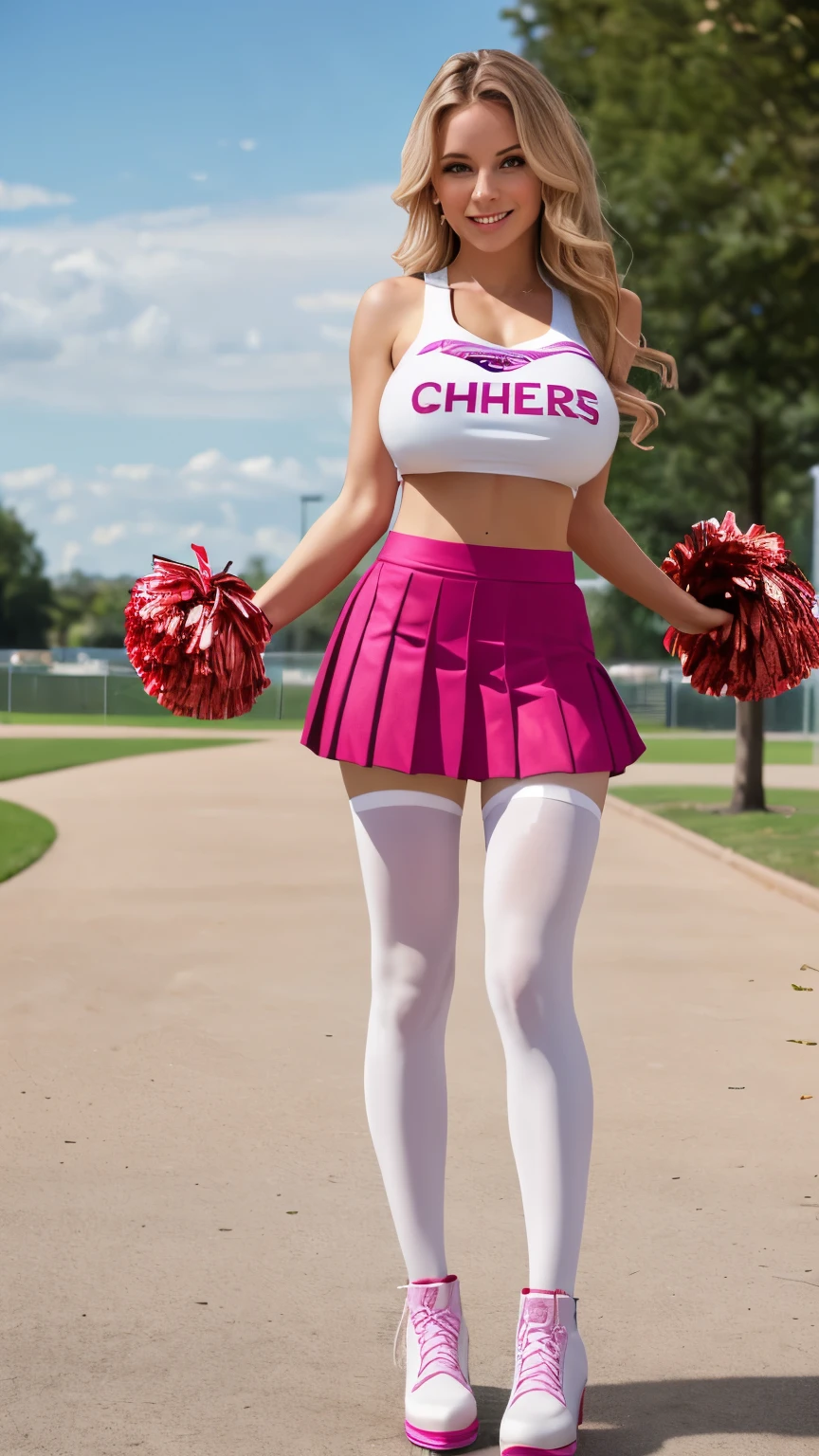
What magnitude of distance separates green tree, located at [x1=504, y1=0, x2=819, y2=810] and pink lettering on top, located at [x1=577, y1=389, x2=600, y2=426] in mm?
11139

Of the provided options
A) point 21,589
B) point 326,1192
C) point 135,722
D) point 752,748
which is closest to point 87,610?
point 21,589

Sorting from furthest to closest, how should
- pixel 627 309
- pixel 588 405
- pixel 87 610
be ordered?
pixel 87 610, pixel 627 309, pixel 588 405

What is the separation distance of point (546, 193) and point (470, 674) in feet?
2.92

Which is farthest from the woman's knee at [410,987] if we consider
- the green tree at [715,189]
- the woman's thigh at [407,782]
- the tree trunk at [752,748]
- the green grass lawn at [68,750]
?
the green grass lawn at [68,750]

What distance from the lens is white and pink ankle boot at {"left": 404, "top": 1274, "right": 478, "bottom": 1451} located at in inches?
111

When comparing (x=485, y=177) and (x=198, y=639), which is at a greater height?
(x=485, y=177)

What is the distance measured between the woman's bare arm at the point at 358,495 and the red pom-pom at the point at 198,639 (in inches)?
2.3

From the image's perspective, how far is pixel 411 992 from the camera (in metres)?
2.93

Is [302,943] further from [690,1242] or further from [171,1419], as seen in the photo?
[171,1419]

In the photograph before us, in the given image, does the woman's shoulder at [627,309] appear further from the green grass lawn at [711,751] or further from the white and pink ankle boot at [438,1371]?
the green grass lawn at [711,751]

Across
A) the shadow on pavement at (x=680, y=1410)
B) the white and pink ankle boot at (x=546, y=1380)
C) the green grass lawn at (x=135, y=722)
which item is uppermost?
the white and pink ankle boot at (x=546, y=1380)

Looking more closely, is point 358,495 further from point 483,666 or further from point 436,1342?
point 436,1342

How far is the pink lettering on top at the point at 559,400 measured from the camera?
2888 millimetres

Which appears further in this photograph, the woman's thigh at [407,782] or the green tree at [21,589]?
the green tree at [21,589]
